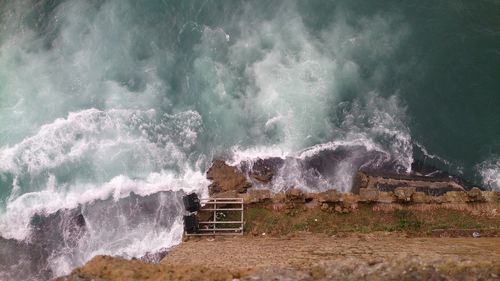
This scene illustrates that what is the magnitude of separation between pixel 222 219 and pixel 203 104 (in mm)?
14663

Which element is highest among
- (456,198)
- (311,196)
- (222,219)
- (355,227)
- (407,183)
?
(407,183)

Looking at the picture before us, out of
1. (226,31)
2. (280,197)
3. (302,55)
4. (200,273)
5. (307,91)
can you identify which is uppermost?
(226,31)

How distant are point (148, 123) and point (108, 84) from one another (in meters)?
5.63

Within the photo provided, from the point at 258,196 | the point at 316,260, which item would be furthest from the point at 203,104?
the point at 316,260

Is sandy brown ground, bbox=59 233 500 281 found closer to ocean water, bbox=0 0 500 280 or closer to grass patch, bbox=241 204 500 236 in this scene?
grass patch, bbox=241 204 500 236

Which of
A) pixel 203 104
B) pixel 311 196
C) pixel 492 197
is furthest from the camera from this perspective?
pixel 203 104

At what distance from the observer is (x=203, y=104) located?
43.1 meters

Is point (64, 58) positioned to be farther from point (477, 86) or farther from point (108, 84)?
point (477, 86)

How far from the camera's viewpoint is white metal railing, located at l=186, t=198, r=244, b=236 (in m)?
30.6

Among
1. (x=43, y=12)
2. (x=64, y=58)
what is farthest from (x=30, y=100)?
(x=43, y=12)

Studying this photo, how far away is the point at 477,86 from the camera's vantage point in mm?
41312

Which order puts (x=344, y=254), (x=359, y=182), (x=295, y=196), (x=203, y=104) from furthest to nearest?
1. (x=203, y=104)
2. (x=359, y=182)
3. (x=295, y=196)
4. (x=344, y=254)

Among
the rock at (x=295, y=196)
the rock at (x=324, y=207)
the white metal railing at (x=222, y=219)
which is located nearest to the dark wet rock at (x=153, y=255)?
the white metal railing at (x=222, y=219)

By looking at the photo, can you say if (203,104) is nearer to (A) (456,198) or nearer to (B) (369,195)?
(B) (369,195)
